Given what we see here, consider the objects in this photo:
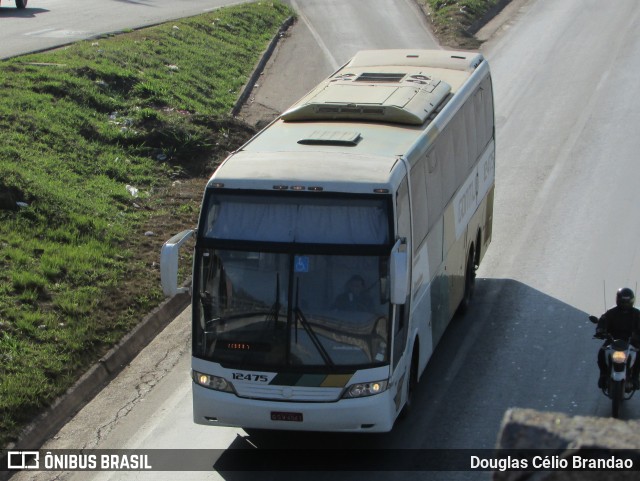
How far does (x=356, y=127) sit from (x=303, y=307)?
3165mm

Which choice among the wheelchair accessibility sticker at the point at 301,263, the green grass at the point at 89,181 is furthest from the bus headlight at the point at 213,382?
the green grass at the point at 89,181

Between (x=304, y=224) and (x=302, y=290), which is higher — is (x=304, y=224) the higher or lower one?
the higher one

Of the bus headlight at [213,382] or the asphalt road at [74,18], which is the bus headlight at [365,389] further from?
the asphalt road at [74,18]

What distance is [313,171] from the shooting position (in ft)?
36.7

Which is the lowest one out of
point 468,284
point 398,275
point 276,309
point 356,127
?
point 468,284

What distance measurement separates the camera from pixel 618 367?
38.8 ft

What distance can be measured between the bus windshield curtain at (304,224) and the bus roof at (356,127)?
22 cm

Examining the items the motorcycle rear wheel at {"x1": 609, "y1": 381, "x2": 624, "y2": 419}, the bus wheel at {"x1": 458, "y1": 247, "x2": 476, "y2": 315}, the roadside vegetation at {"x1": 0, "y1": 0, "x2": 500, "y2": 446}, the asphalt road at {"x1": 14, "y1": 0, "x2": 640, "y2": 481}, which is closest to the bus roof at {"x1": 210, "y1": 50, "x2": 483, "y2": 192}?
the bus wheel at {"x1": 458, "y1": 247, "x2": 476, "y2": 315}

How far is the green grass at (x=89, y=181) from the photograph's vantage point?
14047 millimetres

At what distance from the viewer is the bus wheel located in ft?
52.1

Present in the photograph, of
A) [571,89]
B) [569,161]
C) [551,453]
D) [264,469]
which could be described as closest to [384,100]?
[264,469]

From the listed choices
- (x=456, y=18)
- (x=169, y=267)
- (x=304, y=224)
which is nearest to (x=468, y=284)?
(x=304, y=224)

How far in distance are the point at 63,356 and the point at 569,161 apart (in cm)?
1307

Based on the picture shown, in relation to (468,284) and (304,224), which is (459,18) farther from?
(304,224)
